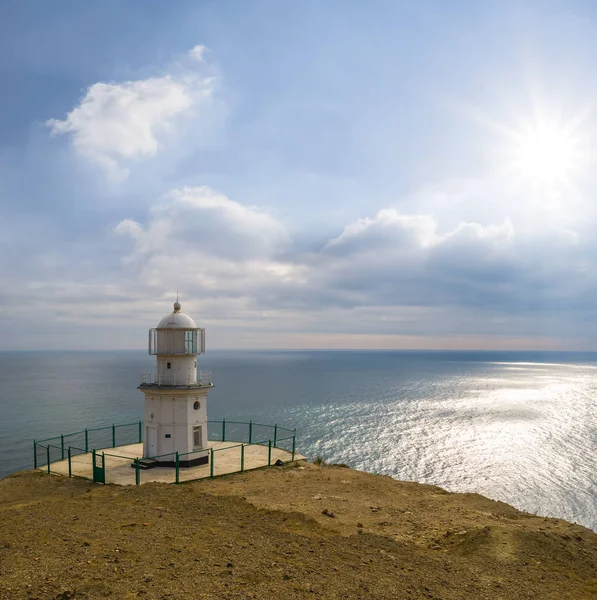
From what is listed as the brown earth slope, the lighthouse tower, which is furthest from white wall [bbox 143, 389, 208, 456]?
the brown earth slope

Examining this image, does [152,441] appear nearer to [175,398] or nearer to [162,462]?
[162,462]

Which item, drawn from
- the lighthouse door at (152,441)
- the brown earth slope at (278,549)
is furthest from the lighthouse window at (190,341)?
the brown earth slope at (278,549)

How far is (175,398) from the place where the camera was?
27797 mm

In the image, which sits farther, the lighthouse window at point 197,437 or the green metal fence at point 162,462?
the lighthouse window at point 197,437

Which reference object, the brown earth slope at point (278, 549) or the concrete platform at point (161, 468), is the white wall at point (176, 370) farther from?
the brown earth slope at point (278, 549)

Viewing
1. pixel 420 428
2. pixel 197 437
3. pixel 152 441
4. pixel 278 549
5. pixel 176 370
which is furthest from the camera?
pixel 420 428

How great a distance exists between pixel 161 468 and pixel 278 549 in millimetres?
15397

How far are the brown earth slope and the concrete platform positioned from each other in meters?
4.06

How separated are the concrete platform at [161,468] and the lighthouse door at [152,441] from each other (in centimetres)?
105

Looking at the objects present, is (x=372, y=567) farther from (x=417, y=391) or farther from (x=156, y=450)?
(x=417, y=391)

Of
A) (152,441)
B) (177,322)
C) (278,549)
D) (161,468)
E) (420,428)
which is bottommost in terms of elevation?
(420,428)

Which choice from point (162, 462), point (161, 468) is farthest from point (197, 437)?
point (161, 468)

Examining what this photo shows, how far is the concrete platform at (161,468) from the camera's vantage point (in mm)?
25266

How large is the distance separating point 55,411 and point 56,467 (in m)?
55.7
